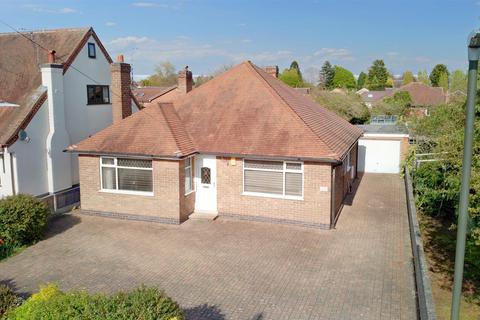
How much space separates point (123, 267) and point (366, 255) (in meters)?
7.06

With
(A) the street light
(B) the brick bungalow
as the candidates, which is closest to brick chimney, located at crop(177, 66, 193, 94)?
(B) the brick bungalow

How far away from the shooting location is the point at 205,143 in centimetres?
1720

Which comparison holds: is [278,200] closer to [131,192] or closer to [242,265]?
[242,265]

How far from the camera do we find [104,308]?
21.0 ft

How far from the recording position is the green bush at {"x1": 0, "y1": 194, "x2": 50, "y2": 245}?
1377 cm

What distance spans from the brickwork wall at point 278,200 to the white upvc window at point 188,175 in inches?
43.2

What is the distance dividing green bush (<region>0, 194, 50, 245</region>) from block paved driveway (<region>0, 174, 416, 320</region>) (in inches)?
18.9

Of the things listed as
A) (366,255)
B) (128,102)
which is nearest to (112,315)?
(366,255)

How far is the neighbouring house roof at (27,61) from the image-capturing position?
18547 millimetres

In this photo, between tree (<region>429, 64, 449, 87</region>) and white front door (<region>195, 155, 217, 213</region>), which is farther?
tree (<region>429, 64, 449, 87</region>)

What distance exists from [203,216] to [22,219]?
6.24 metres

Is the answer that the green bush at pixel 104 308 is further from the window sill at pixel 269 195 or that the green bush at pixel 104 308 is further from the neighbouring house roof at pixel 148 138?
the window sill at pixel 269 195

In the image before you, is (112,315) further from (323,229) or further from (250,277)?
(323,229)

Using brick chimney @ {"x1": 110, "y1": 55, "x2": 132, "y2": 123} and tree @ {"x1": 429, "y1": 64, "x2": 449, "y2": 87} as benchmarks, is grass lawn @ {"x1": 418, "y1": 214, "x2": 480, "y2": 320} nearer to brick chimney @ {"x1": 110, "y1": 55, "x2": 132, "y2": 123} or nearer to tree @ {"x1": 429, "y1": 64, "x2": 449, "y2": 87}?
brick chimney @ {"x1": 110, "y1": 55, "x2": 132, "y2": 123}
